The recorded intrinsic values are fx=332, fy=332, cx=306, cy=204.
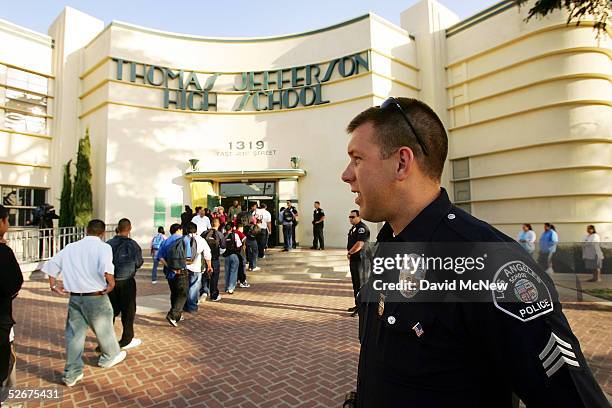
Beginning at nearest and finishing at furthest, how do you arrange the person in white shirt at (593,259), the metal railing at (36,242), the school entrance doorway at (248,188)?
the person in white shirt at (593,259), the metal railing at (36,242), the school entrance doorway at (248,188)

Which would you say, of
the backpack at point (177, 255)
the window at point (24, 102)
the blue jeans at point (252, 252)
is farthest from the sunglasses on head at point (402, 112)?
the window at point (24, 102)

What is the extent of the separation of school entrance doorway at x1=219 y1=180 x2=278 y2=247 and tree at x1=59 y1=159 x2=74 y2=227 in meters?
6.63

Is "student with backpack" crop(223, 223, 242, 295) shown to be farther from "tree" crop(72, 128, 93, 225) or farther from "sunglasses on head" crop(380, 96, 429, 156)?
"tree" crop(72, 128, 93, 225)

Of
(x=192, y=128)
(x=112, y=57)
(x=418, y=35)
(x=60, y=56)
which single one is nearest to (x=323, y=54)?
(x=418, y=35)

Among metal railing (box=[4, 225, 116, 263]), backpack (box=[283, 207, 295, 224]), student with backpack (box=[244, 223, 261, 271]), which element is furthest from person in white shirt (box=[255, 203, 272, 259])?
metal railing (box=[4, 225, 116, 263])

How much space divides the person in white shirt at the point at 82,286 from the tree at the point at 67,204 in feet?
42.2

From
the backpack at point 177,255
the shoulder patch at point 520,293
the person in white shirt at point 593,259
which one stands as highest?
the shoulder patch at point 520,293

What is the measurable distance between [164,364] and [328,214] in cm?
1139

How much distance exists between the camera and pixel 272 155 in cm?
1641

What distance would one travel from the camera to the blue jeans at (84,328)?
13.5 feet

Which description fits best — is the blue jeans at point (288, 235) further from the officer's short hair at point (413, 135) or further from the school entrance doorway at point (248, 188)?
the officer's short hair at point (413, 135)

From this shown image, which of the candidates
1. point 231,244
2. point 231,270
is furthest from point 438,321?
point 231,270

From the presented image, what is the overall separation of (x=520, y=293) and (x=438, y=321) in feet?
0.76

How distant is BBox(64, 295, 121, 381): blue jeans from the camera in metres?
4.11
